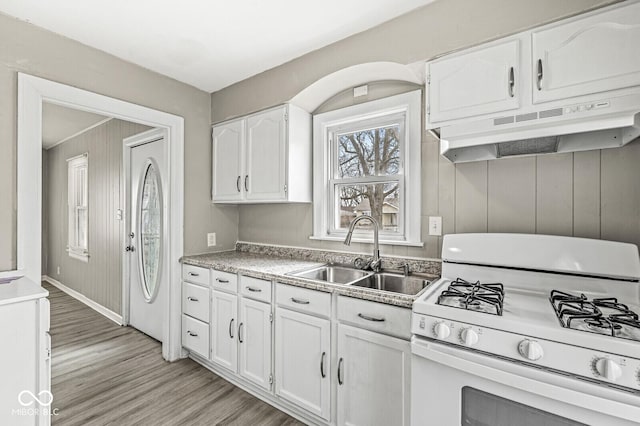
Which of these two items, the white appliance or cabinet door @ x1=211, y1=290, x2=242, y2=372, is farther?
cabinet door @ x1=211, y1=290, x2=242, y2=372

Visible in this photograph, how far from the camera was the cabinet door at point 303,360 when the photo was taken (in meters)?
1.79

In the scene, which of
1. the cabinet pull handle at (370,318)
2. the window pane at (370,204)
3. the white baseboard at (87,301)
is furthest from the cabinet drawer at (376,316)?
the white baseboard at (87,301)

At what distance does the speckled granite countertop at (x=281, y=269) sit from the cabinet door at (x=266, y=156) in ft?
1.71

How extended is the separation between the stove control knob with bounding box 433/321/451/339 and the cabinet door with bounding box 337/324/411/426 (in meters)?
0.30

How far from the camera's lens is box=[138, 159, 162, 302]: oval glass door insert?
3193mm

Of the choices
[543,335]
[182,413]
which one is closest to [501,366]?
[543,335]

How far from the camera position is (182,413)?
2.05 metres

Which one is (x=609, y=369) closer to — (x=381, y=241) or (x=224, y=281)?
(x=381, y=241)

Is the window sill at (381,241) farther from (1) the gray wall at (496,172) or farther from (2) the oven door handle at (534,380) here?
(2) the oven door handle at (534,380)

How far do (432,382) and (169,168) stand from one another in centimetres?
256

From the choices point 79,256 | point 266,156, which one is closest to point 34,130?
point 266,156

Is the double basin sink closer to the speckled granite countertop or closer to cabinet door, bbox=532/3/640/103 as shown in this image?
the speckled granite countertop

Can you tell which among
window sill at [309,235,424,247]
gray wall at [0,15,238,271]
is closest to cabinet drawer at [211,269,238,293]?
gray wall at [0,15,238,271]

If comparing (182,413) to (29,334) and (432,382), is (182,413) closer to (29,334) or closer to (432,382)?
(29,334)
